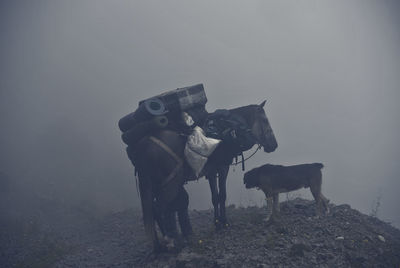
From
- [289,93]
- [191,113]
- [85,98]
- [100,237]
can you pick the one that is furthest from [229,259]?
[289,93]

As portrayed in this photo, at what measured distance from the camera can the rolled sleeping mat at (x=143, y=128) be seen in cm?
685

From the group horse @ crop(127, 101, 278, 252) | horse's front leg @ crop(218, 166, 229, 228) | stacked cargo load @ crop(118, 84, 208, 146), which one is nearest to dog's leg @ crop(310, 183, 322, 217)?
horse's front leg @ crop(218, 166, 229, 228)

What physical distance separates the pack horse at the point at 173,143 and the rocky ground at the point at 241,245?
39.7 inches

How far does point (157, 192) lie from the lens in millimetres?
7230

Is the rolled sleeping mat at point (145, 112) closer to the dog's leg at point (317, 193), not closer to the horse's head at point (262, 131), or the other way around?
the horse's head at point (262, 131)

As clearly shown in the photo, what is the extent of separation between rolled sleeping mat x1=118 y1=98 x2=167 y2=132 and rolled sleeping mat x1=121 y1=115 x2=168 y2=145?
0.44 ft

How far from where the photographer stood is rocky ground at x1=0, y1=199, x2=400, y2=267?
19.9ft

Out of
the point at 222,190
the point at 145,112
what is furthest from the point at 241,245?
the point at 145,112

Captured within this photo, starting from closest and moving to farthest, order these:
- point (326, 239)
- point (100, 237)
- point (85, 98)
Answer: point (326, 239) → point (100, 237) → point (85, 98)

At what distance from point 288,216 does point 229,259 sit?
3.25 meters

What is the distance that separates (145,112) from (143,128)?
448 millimetres

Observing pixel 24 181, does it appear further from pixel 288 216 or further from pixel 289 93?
pixel 289 93

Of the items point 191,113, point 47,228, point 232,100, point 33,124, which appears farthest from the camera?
point 232,100

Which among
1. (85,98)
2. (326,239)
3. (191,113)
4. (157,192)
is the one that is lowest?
(326,239)
